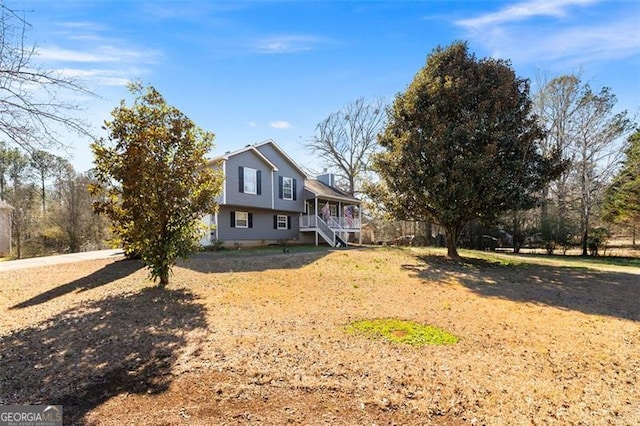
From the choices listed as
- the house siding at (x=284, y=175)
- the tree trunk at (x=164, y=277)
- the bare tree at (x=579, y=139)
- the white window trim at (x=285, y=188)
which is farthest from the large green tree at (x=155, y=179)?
the bare tree at (x=579, y=139)

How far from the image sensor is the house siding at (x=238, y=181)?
19.9m

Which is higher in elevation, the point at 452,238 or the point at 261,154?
the point at 261,154

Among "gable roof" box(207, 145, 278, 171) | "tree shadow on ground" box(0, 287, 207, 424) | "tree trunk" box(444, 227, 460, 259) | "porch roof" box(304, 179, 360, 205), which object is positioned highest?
"gable roof" box(207, 145, 278, 171)

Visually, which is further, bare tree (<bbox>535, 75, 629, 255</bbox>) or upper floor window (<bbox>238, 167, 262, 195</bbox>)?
bare tree (<bbox>535, 75, 629, 255</bbox>)

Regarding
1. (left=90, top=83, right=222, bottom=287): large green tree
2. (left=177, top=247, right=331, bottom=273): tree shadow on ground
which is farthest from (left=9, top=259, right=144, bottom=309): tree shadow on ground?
(left=90, top=83, right=222, bottom=287): large green tree

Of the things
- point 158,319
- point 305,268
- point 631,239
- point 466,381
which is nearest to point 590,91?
point 631,239

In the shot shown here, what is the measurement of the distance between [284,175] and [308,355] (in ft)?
66.8

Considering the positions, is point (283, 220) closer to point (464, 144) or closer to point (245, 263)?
point (245, 263)

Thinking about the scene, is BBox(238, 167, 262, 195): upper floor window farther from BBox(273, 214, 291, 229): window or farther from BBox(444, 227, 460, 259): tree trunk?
BBox(444, 227, 460, 259): tree trunk

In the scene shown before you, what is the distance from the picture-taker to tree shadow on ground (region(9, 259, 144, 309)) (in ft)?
26.8

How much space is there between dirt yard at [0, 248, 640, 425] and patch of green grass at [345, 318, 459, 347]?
0.25m

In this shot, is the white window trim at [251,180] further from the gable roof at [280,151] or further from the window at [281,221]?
the window at [281,221]

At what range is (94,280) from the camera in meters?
9.98

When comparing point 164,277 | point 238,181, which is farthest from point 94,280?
point 238,181
